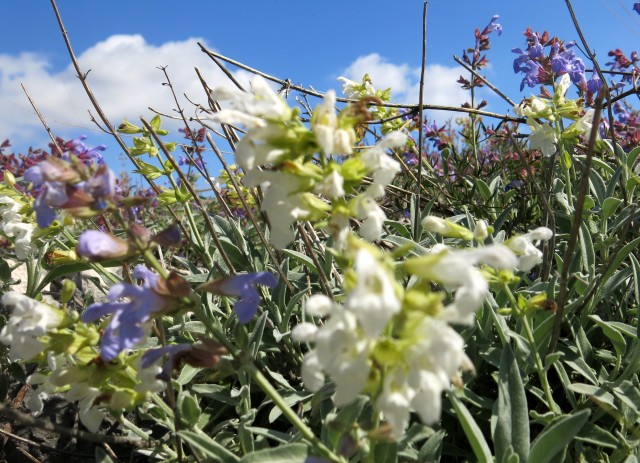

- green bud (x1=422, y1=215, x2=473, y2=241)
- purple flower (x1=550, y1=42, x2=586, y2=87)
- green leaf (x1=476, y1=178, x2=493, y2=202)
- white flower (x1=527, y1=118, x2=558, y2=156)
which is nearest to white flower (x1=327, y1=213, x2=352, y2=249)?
green bud (x1=422, y1=215, x2=473, y2=241)

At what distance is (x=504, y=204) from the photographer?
3.50 m

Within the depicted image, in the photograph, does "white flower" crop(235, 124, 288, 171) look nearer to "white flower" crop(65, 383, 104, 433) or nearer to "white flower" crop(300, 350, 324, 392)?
"white flower" crop(300, 350, 324, 392)

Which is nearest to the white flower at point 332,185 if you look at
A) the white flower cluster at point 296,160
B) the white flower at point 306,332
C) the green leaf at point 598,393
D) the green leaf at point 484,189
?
the white flower cluster at point 296,160

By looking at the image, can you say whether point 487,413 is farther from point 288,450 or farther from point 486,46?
point 486,46

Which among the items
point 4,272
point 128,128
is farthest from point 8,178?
point 4,272

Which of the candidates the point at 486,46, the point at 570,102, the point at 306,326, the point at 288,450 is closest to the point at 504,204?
the point at 570,102

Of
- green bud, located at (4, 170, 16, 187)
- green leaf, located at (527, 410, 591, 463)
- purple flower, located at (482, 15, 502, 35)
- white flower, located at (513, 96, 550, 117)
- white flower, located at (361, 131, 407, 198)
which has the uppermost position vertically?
purple flower, located at (482, 15, 502, 35)

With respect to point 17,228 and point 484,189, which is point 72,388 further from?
point 484,189

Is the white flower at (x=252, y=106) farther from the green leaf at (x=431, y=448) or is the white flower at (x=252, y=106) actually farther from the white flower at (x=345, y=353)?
the green leaf at (x=431, y=448)

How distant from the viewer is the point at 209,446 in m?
1.44

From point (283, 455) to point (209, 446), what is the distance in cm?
19

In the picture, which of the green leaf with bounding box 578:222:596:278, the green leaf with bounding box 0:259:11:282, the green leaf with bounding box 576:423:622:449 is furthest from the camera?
the green leaf with bounding box 0:259:11:282

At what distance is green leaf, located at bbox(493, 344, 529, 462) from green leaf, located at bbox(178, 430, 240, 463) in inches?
26.1

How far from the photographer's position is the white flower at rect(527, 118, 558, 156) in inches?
98.5
